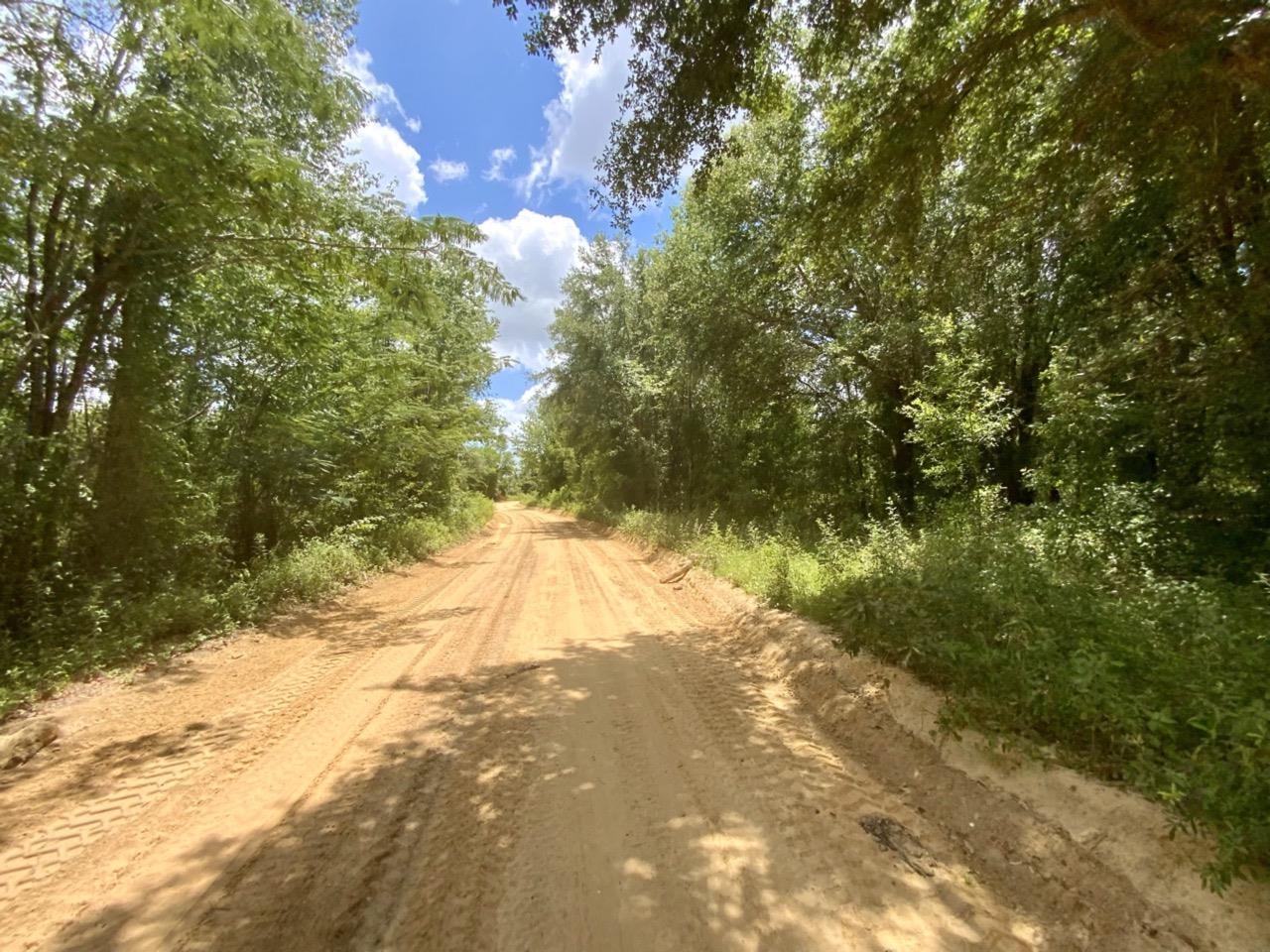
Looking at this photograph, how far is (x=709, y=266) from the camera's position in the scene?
13.0m

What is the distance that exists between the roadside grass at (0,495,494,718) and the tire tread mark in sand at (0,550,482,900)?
5.07ft

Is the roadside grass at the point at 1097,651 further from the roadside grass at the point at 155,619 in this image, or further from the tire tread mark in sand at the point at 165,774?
the roadside grass at the point at 155,619

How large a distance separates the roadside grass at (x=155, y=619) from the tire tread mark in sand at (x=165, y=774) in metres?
1.55

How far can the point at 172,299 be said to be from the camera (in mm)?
6926

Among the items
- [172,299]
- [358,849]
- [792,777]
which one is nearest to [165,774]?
[358,849]

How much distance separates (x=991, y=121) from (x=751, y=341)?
6.56 meters

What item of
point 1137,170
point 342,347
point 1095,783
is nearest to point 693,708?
point 1095,783

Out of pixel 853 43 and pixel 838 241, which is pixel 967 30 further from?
pixel 838 241

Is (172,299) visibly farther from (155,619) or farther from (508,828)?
(508,828)

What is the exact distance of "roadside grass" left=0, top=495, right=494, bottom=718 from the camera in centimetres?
484

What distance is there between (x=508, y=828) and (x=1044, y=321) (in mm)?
11198

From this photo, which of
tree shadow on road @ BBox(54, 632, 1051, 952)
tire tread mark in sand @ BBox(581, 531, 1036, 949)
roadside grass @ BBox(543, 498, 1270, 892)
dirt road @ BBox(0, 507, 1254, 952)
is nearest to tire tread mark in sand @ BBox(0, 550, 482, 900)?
dirt road @ BBox(0, 507, 1254, 952)

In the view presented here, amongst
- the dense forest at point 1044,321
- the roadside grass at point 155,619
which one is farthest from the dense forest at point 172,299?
the dense forest at point 1044,321

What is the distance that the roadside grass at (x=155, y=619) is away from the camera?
4836 mm
